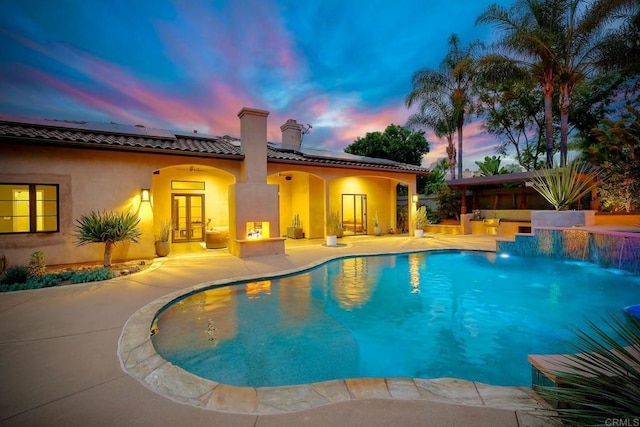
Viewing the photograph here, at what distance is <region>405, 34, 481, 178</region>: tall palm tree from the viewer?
19.9 metres

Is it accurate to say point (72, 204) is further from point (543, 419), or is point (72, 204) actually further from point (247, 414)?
point (543, 419)

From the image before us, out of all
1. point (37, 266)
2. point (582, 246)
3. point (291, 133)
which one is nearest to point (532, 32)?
point (582, 246)

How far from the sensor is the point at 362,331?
4883 millimetres

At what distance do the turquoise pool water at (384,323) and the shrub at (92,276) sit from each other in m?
2.63

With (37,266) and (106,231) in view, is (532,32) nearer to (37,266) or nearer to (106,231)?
(106,231)

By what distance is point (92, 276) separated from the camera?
693cm

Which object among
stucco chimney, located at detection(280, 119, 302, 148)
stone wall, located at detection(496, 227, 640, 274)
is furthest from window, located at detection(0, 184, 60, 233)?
stone wall, located at detection(496, 227, 640, 274)

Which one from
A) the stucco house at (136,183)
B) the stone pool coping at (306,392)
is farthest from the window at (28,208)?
the stone pool coping at (306,392)

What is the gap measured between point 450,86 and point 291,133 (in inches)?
469

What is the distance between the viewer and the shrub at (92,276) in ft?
22.2

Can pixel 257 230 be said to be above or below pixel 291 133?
below

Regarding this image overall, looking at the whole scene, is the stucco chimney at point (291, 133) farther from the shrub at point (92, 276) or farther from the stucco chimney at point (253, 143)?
the shrub at point (92, 276)

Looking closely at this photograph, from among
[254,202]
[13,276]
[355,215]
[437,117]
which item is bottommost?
[13,276]

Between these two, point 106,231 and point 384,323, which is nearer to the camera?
point 384,323
